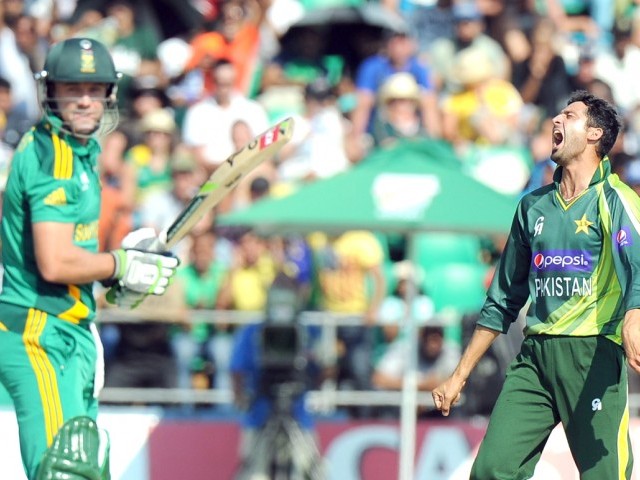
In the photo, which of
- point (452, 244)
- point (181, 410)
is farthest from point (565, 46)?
point (181, 410)

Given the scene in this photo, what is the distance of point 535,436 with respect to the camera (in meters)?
6.59

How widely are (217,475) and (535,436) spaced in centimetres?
457

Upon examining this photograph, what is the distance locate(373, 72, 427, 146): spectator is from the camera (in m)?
12.7

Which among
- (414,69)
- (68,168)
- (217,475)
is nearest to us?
(68,168)

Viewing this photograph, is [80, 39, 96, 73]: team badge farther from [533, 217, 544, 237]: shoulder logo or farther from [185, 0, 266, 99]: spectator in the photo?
[185, 0, 266, 99]: spectator

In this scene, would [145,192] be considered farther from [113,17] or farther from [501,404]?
[501,404]

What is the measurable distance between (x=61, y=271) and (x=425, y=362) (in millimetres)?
5326

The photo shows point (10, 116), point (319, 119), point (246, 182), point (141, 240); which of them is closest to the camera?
point (141, 240)

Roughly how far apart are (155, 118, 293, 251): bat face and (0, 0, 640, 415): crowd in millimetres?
3822

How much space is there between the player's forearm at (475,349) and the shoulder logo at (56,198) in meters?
1.85

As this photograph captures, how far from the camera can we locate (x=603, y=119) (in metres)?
6.59

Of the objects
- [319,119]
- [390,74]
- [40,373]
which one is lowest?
[40,373]

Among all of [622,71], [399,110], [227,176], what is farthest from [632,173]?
[227,176]

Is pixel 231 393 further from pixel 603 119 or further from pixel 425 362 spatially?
pixel 603 119
